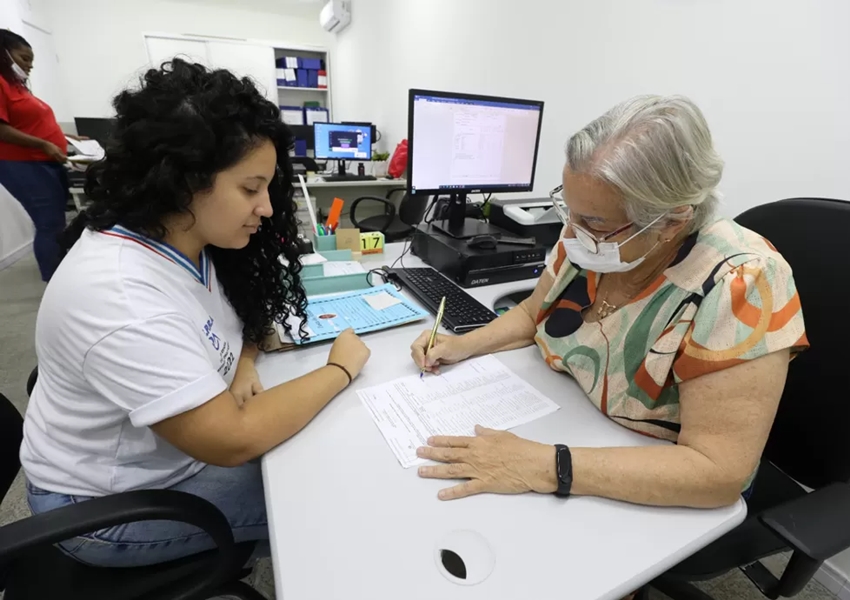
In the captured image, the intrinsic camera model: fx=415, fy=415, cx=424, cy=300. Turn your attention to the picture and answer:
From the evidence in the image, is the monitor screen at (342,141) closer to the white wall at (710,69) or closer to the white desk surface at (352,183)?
the white desk surface at (352,183)

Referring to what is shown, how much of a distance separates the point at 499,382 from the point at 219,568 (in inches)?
25.4

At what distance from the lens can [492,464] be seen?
66 centimetres

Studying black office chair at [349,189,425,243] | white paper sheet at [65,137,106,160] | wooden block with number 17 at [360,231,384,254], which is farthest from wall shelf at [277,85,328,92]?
wooden block with number 17 at [360,231,384,254]

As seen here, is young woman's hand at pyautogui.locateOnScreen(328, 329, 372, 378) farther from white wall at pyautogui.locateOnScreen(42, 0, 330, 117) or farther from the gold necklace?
white wall at pyautogui.locateOnScreen(42, 0, 330, 117)

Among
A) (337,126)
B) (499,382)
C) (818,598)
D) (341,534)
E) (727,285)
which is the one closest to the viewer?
(341,534)

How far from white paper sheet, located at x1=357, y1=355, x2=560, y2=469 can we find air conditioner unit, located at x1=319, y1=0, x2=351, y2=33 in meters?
5.56

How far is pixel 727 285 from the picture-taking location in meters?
0.68

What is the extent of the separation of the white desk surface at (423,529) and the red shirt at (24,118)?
3292 mm

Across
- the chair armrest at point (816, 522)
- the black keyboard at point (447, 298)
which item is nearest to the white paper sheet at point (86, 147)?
the black keyboard at point (447, 298)

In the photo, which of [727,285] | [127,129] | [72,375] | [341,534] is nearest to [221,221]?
[127,129]

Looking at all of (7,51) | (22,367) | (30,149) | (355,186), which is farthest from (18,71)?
(355,186)

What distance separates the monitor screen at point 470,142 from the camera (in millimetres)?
1310

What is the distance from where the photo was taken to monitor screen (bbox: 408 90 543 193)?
131cm

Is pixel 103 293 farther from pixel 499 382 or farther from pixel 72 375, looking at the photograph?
pixel 499 382
